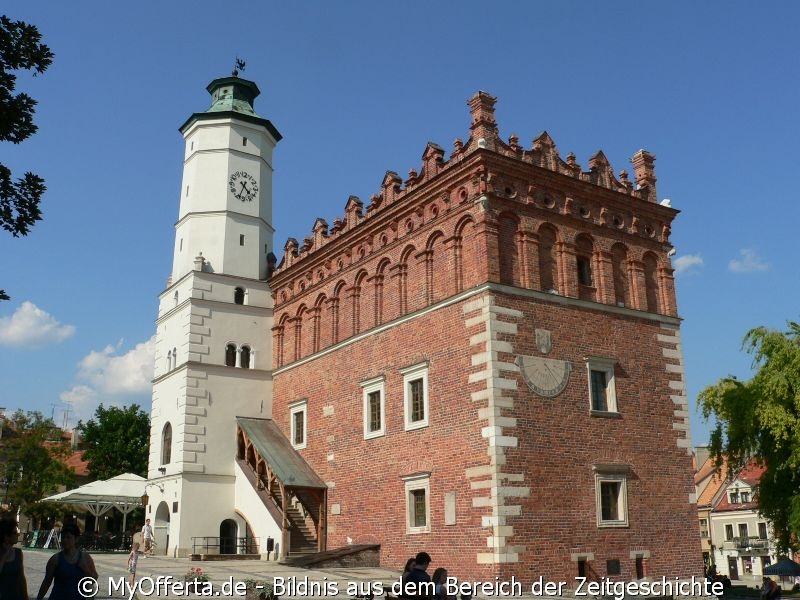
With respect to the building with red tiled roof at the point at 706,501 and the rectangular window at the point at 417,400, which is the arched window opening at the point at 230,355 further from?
the building with red tiled roof at the point at 706,501

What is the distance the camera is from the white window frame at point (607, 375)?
875 inches

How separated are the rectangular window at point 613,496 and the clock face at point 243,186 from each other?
61.2 ft

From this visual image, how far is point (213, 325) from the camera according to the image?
1211 inches

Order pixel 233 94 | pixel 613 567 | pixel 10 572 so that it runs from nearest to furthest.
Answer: pixel 10 572, pixel 613 567, pixel 233 94

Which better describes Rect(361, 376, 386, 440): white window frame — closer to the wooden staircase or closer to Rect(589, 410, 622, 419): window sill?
the wooden staircase

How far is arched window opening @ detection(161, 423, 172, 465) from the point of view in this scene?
30.7 m

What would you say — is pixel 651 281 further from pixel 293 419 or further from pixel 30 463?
pixel 30 463

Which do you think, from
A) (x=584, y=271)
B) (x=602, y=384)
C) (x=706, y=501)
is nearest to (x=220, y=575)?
(x=602, y=384)

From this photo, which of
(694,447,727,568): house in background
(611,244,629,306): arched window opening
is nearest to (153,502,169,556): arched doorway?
(611,244,629,306): arched window opening

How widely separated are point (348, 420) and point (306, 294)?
6.07 metres

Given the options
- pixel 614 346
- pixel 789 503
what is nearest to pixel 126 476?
pixel 614 346

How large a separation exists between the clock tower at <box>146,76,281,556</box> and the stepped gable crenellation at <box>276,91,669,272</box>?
6272mm

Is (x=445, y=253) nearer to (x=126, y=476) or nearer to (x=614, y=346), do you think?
(x=614, y=346)

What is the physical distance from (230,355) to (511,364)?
1386 centimetres
